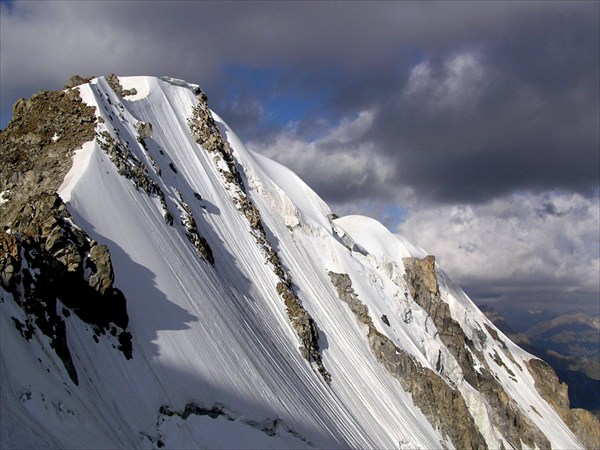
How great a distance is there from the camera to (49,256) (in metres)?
23.8

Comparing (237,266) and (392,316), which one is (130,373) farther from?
(392,316)

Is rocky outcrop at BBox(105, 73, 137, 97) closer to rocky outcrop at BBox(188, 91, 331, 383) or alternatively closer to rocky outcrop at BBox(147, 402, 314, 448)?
rocky outcrop at BBox(188, 91, 331, 383)

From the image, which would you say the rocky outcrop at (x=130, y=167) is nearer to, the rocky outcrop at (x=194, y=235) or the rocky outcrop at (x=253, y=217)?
the rocky outcrop at (x=194, y=235)

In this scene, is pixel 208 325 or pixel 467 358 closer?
pixel 208 325

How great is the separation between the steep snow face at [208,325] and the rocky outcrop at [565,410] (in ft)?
21.8

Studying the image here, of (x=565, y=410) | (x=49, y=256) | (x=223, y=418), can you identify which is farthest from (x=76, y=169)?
(x=565, y=410)

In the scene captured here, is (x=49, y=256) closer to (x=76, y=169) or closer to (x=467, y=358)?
(x=76, y=169)

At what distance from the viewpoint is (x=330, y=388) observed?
42750 millimetres

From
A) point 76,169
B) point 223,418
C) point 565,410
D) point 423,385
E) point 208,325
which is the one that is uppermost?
point 76,169

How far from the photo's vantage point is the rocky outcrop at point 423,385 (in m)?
52.1

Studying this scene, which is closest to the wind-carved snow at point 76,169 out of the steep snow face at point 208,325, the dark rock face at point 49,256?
the steep snow face at point 208,325

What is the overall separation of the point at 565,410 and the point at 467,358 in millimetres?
20751

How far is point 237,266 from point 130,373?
68.1ft

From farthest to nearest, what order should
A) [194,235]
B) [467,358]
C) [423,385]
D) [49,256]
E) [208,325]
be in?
[467,358] < [423,385] < [194,235] < [208,325] < [49,256]
